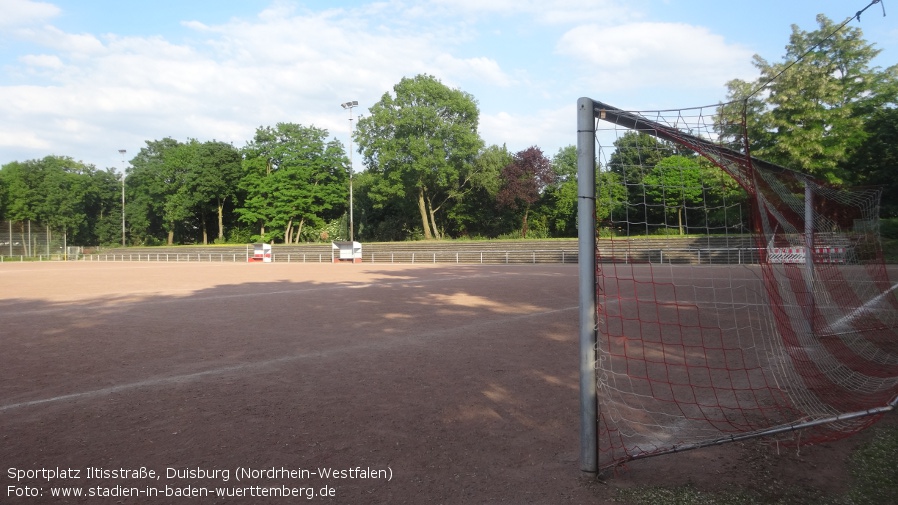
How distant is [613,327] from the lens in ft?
29.0

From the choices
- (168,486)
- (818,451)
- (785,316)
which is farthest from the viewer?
(785,316)

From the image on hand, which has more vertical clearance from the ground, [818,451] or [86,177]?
[86,177]

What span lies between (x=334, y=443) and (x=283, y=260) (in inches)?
1635

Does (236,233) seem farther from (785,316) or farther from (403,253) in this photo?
(785,316)

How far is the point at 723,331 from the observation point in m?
8.43

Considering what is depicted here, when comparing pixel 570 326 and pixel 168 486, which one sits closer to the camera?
pixel 168 486

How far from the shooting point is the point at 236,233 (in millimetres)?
60969

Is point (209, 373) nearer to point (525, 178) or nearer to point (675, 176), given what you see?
point (675, 176)

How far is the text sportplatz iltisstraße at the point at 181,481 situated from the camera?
3.19m

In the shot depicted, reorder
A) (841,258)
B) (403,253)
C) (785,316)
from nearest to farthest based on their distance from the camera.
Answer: (785,316), (841,258), (403,253)

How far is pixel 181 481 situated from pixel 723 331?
7661mm

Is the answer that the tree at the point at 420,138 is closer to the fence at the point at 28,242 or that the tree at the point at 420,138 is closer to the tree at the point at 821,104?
the tree at the point at 821,104

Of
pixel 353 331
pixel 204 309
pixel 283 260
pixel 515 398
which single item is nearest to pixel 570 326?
pixel 353 331

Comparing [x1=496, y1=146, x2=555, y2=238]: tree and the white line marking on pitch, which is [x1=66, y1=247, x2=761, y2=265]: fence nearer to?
[x1=496, y1=146, x2=555, y2=238]: tree
